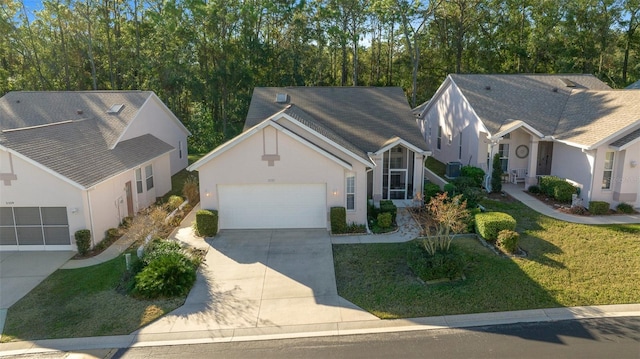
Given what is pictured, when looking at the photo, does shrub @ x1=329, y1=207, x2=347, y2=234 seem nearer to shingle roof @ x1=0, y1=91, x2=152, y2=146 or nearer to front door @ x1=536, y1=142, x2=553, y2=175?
shingle roof @ x1=0, y1=91, x2=152, y2=146

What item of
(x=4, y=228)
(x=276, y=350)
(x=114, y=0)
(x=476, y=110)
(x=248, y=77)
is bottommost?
(x=276, y=350)

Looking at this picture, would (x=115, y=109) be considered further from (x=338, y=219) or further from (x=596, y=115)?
(x=596, y=115)

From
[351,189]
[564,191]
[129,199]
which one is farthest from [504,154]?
[129,199]

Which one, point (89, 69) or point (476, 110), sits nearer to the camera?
point (476, 110)

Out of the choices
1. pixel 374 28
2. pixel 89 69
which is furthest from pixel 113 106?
pixel 374 28

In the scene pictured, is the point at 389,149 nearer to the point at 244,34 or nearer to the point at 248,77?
the point at 248,77

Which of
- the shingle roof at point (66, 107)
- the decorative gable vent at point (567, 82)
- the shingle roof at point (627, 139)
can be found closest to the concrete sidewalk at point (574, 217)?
the shingle roof at point (627, 139)
